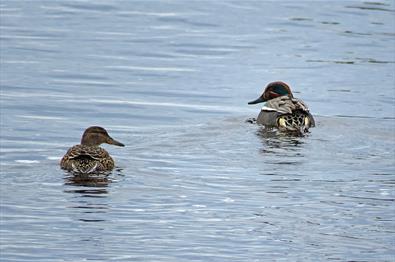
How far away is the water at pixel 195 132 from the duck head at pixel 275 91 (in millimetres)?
503

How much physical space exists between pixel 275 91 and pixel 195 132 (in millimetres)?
2507

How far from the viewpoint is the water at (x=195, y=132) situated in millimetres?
12633

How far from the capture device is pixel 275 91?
2055 cm

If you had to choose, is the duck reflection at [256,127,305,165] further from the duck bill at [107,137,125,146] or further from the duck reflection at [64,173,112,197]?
the duck reflection at [64,173,112,197]

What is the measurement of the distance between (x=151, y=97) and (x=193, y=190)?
23.7 ft

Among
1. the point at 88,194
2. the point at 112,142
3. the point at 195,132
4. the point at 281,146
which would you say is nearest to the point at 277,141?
the point at 281,146

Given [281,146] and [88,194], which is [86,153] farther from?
[281,146]

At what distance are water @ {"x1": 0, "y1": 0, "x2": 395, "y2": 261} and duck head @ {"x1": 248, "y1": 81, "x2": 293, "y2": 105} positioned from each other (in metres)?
0.50

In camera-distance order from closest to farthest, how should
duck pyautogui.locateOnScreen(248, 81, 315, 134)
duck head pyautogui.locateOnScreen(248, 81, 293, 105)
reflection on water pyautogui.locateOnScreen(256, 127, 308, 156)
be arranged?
1. reflection on water pyautogui.locateOnScreen(256, 127, 308, 156)
2. duck pyautogui.locateOnScreen(248, 81, 315, 134)
3. duck head pyautogui.locateOnScreen(248, 81, 293, 105)

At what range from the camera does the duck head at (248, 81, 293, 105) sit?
803 inches

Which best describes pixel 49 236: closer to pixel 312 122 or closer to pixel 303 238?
pixel 303 238

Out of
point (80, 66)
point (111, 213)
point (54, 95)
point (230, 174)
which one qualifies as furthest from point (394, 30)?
point (111, 213)

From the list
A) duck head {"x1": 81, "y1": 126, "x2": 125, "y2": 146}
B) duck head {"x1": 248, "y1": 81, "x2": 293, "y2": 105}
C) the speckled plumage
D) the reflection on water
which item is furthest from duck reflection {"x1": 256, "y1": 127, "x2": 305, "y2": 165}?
the speckled plumage

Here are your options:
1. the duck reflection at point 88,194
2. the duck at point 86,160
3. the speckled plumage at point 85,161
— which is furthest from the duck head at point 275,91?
the duck reflection at point 88,194
